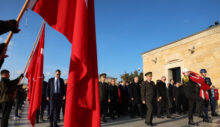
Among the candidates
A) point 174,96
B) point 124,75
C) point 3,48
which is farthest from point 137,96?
point 124,75

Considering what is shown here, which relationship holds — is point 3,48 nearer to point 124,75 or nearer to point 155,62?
point 155,62

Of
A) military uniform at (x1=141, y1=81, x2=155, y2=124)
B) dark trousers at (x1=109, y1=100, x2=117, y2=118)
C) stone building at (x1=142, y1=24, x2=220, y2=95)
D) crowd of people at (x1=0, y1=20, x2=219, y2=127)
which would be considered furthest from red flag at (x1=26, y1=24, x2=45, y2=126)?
stone building at (x1=142, y1=24, x2=220, y2=95)

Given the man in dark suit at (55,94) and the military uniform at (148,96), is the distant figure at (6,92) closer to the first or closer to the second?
the man in dark suit at (55,94)

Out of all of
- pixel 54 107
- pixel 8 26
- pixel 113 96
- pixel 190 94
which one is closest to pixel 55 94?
pixel 54 107

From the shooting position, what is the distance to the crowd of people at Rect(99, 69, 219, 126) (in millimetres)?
6617

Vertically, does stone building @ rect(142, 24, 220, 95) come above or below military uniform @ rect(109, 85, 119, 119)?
above

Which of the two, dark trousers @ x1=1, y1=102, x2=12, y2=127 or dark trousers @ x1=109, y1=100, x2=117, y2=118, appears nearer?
dark trousers @ x1=1, y1=102, x2=12, y2=127

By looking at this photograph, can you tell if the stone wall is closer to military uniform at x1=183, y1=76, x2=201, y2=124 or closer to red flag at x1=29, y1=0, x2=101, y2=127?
military uniform at x1=183, y1=76, x2=201, y2=124

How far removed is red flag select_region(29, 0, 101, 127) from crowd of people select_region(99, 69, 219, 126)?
4.41 meters

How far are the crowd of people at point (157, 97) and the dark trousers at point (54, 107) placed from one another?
7.09ft

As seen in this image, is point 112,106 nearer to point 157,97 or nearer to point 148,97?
point 157,97

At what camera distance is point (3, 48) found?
89.8 inches

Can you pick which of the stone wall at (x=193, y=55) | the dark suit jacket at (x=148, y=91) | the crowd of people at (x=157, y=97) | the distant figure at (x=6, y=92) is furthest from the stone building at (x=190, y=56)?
the distant figure at (x=6, y=92)

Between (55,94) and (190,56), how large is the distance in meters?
11.3
